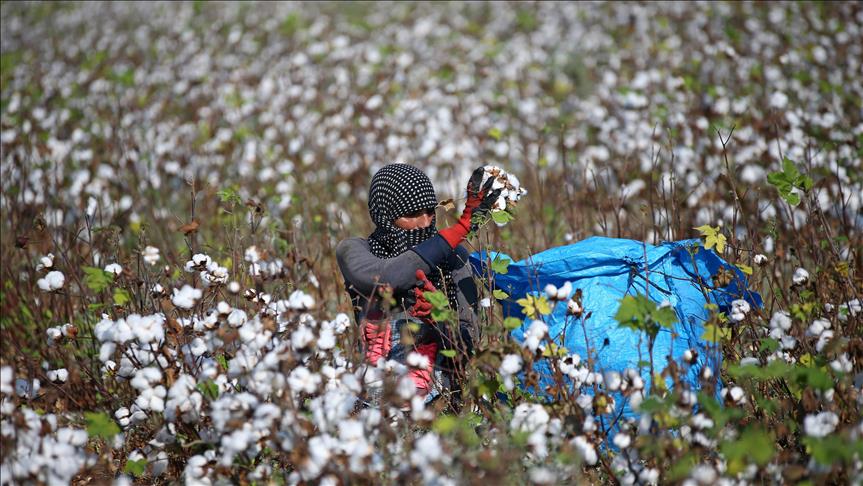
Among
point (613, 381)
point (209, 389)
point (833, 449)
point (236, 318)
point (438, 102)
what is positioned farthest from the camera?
point (438, 102)

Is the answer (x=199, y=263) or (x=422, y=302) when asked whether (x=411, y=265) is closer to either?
(x=422, y=302)

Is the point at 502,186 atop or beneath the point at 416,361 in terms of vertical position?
atop

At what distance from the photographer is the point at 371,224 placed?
5.24 m

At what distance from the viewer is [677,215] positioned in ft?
11.7

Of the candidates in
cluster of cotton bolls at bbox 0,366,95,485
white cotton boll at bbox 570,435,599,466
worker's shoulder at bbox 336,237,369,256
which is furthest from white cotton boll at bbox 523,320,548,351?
cluster of cotton bolls at bbox 0,366,95,485

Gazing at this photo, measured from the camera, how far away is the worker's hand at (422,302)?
9.06ft

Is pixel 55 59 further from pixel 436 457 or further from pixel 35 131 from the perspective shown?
pixel 436 457

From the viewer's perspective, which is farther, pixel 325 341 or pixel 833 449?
pixel 325 341

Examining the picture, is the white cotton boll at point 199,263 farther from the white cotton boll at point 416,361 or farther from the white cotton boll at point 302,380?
the white cotton boll at point 416,361

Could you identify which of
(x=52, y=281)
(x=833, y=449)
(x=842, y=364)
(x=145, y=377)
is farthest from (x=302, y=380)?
(x=842, y=364)

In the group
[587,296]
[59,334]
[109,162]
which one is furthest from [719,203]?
[109,162]

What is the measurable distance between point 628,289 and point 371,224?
103 inches

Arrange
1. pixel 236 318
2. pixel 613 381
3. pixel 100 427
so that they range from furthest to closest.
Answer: pixel 236 318 → pixel 613 381 → pixel 100 427

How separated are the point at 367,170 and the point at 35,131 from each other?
2994 mm
